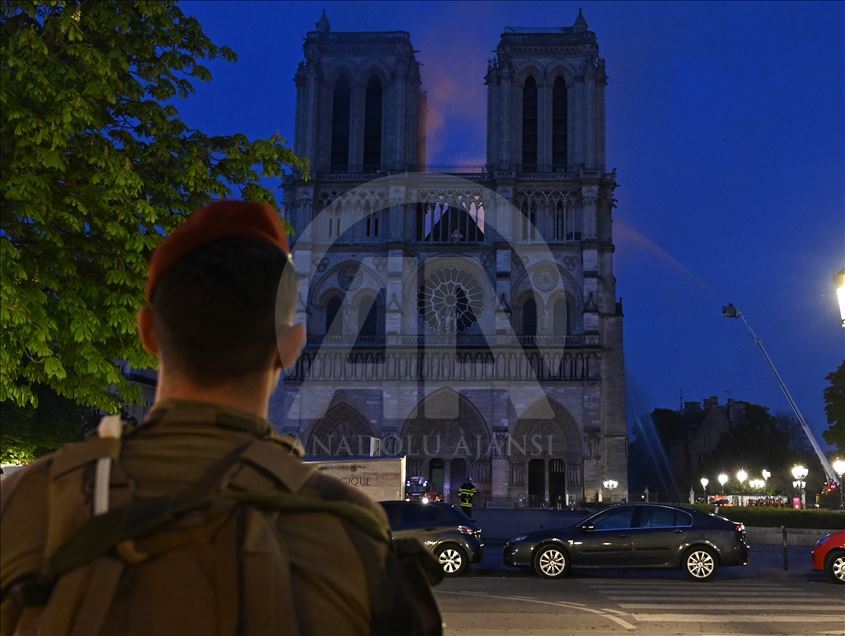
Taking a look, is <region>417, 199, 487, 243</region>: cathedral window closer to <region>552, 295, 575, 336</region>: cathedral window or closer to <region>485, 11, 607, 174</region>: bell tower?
<region>485, 11, 607, 174</region>: bell tower

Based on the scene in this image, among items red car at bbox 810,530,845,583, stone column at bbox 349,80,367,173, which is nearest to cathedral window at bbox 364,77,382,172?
stone column at bbox 349,80,367,173

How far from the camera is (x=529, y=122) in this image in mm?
52094

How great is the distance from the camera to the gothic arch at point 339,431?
48312 millimetres

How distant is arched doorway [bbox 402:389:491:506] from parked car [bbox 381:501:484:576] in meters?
31.9

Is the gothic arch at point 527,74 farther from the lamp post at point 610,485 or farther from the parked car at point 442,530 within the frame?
the parked car at point 442,530

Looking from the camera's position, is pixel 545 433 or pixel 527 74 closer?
pixel 545 433

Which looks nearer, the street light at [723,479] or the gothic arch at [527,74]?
the street light at [723,479]

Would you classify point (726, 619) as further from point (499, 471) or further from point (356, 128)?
point (356, 128)

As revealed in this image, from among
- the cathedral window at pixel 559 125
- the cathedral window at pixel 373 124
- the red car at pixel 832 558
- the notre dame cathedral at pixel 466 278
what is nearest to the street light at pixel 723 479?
the notre dame cathedral at pixel 466 278

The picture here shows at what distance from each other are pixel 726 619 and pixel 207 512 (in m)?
9.69

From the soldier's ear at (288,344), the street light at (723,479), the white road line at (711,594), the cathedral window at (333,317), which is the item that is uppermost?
the cathedral window at (333,317)

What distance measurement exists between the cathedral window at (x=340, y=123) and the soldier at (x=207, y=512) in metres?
51.5

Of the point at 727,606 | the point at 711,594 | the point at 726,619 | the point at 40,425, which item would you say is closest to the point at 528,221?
the point at 40,425

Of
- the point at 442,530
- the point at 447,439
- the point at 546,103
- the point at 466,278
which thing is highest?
the point at 546,103
